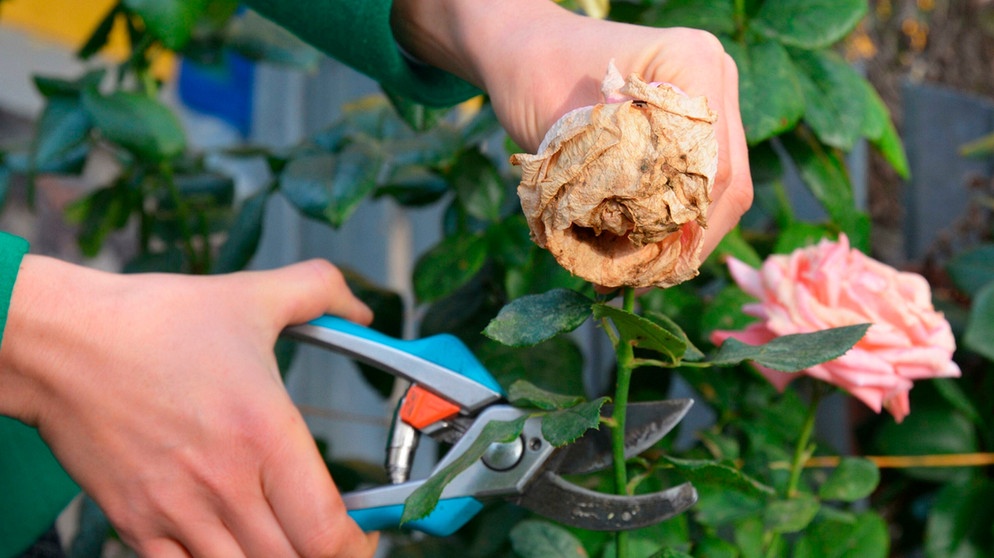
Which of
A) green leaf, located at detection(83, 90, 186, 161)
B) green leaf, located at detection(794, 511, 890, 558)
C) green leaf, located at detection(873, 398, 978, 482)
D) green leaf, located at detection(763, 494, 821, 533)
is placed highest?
green leaf, located at detection(83, 90, 186, 161)

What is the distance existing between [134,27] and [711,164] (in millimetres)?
1005

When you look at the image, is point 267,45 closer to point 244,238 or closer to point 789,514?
point 244,238

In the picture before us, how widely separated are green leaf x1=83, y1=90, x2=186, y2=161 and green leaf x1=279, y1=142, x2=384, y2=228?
159mm

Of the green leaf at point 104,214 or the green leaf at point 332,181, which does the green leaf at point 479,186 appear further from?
the green leaf at point 104,214

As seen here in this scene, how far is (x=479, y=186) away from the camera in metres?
0.94

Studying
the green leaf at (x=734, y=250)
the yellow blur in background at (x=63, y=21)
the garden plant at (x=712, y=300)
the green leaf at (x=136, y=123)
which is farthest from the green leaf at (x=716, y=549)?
the yellow blur in background at (x=63, y=21)

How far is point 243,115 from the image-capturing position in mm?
2484

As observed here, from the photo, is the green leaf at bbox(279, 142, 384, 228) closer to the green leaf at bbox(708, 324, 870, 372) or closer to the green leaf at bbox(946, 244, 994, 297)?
the green leaf at bbox(708, 324, 870, 372)

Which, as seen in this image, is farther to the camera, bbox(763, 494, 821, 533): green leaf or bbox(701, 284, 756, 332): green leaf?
bbox(701, 284, 756, 332): green leaf

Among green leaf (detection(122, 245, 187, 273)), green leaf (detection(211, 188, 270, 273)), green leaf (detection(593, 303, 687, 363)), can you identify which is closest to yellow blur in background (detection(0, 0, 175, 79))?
green leaf (detection(122, 245, 187, 273))

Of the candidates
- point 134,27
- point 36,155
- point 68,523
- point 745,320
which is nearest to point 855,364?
point 745,320

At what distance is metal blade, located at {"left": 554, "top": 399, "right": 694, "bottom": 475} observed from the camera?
61 centimetres

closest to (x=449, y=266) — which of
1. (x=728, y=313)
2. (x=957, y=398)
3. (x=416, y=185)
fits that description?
(x=416, y=185)

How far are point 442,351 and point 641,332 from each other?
24 cm
